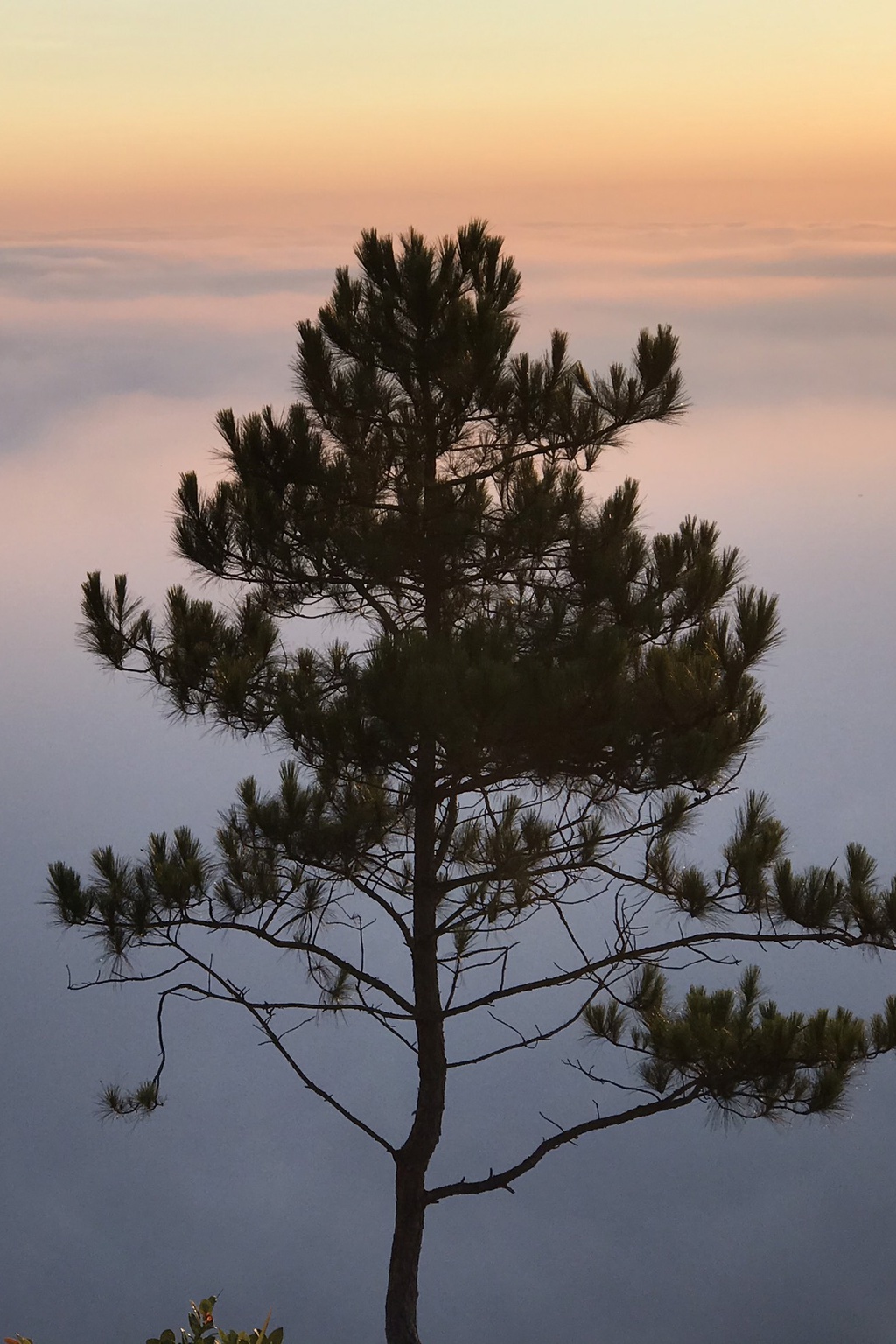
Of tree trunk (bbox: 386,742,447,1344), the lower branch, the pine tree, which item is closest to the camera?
the pine tree

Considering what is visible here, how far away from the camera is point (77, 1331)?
22.3 feet

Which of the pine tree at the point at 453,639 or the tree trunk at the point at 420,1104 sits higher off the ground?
the pine tree at the point at 453,639

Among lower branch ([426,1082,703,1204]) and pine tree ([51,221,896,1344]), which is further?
lower branch ([426,1082,703,1204])

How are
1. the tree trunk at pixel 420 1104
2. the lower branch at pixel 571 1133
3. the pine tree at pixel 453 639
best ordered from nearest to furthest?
the pine tree at pixel 453 639, the lower branch at pixel 571 1133, the tree trunk at pixel 420 1104

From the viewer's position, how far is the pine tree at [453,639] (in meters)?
3.11

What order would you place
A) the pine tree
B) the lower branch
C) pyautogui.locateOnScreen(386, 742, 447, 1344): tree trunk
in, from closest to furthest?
the pine tree
the lower branch
pyautogui.locateOnScreen(386, 742, 447, 1344): tree trunk

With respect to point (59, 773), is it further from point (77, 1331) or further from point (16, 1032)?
point (77, 1331)

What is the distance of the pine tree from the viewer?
3.11m

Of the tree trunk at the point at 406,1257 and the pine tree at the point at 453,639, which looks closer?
the pine tree at the point at 453,639

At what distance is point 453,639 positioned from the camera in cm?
291

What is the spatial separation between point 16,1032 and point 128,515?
4854mm

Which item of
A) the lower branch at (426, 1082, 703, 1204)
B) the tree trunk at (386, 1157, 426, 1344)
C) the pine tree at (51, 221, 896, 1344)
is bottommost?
the tree trunk at (386, 1157, 426, 1344)

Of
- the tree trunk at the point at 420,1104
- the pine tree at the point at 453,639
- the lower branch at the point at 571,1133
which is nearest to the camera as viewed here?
the pine tree at the point at 453,639

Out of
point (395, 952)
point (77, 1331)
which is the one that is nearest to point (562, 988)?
point (395, 952)
